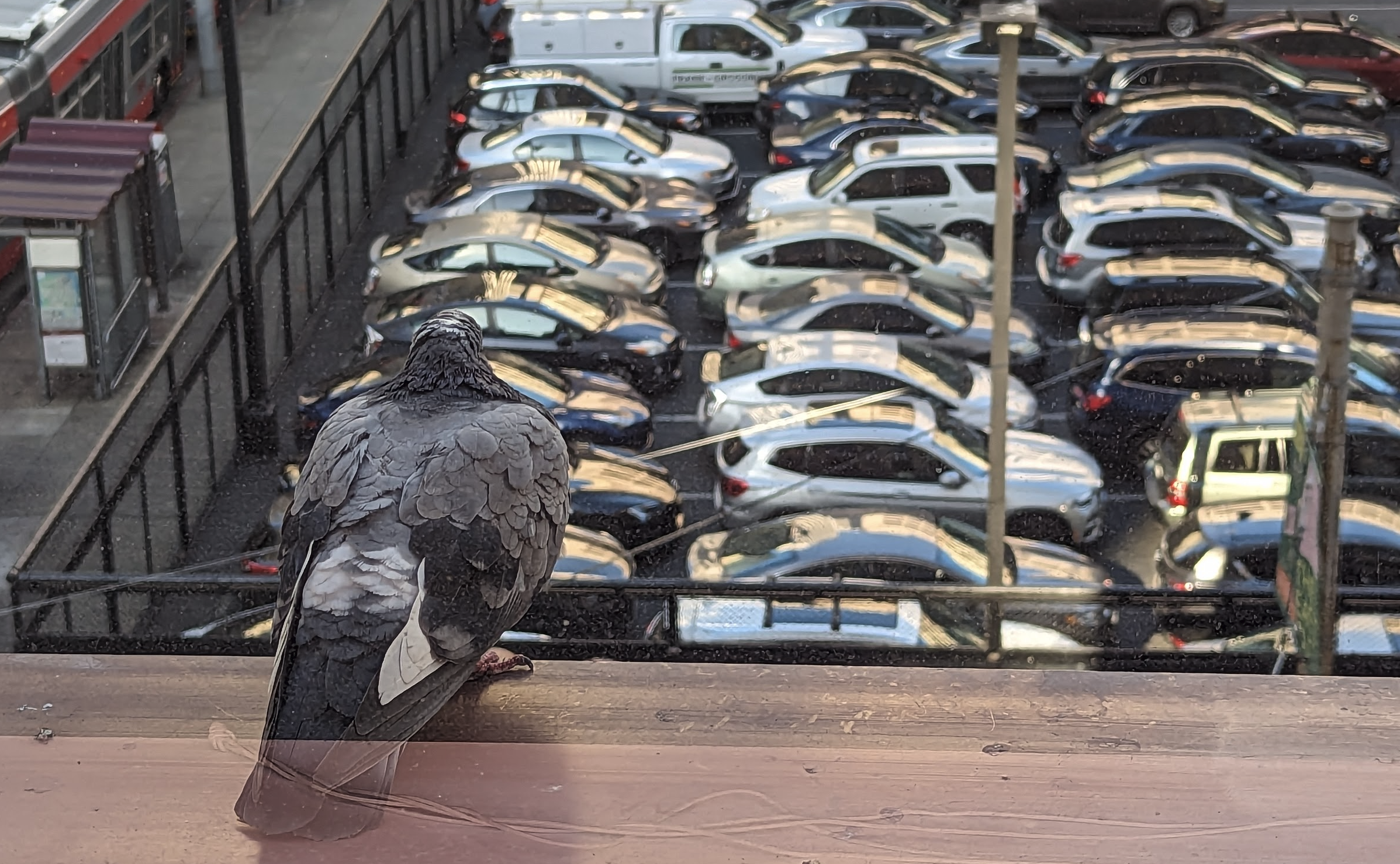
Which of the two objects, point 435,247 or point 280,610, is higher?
point 280,610

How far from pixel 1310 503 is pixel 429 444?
651 cm

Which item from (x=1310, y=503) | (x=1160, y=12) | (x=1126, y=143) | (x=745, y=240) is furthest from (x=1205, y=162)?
(x=1310, y=503)

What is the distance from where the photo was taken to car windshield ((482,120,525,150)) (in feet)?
64.3

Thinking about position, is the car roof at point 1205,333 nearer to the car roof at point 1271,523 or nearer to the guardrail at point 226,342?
the car roof at point 1271,523

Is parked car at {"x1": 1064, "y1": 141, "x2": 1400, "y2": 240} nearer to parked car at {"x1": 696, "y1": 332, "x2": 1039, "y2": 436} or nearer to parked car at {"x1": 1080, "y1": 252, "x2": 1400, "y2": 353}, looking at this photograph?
parked car at {"x1": 1080, "y1": 252, "x2": 1400, "y2": 353}

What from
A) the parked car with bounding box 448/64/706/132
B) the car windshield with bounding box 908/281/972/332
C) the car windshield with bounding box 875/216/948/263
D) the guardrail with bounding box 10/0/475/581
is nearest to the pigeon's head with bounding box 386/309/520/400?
the guardrail with bounding box 10/0/475/581

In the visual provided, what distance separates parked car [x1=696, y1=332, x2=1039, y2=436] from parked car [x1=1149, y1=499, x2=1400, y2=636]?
2.20 metres

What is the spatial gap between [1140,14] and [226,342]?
1440 cm

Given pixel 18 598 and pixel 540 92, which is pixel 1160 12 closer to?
pixel 540 92

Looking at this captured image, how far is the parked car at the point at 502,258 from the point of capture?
16.8 meters

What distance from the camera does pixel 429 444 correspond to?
470 centimetres

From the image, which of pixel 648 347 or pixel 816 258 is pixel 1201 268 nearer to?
pixel 816 258

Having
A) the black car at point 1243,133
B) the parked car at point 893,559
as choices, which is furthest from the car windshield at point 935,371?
the black car at point 1243,133

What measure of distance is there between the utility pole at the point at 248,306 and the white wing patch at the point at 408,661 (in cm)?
1086
